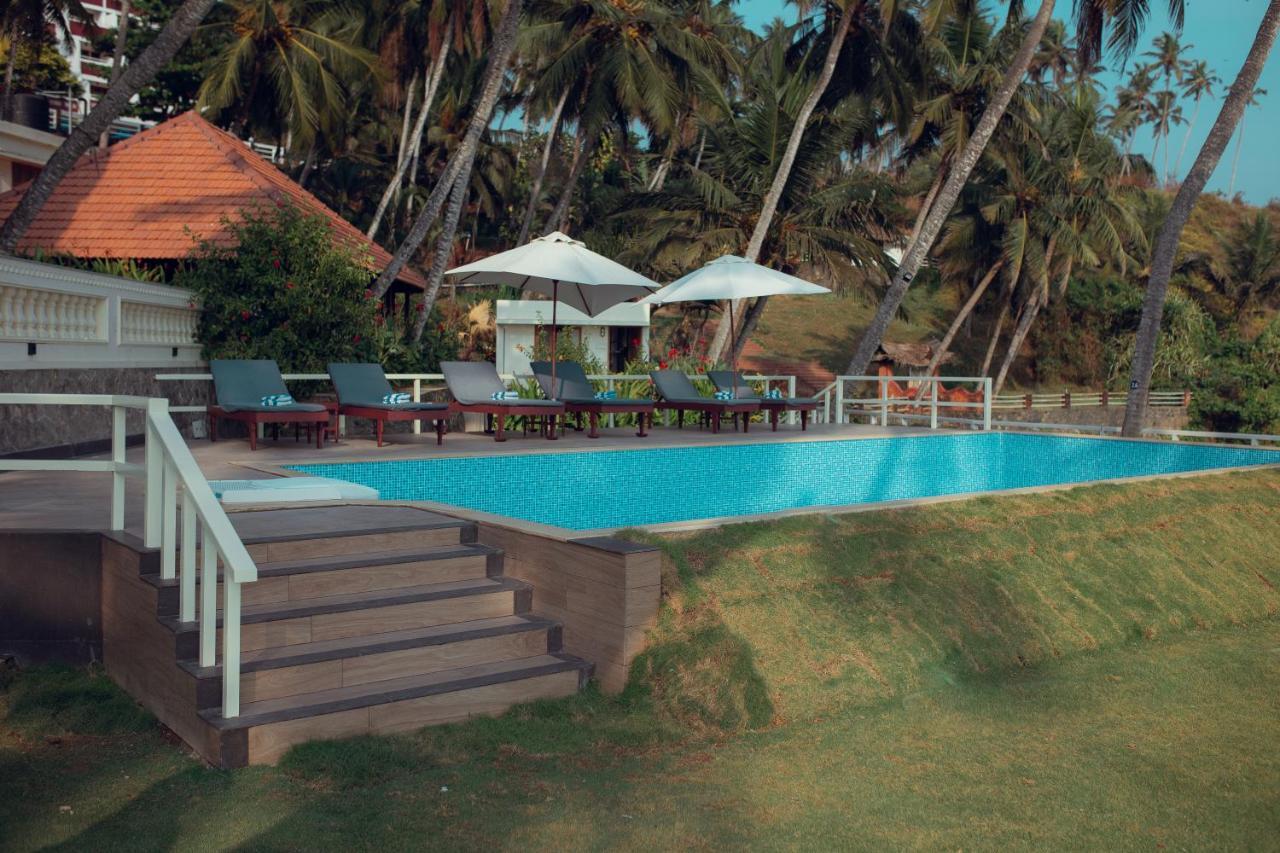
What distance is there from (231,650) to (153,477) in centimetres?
117

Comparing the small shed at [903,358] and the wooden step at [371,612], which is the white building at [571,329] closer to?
the small shed at [903,358]

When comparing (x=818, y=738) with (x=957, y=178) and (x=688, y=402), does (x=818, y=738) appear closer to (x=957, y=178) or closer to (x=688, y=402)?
(x=688, y=402)

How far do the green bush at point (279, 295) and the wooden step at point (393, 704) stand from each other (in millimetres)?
8922

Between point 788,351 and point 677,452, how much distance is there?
3500 cm

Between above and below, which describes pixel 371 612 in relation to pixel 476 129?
below

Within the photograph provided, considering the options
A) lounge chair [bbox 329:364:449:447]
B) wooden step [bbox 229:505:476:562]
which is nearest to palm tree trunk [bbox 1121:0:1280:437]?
lounge chair [bbox 329:364:449:447]

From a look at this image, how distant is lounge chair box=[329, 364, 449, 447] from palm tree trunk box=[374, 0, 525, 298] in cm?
616

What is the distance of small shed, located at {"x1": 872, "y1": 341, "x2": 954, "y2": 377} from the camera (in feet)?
133

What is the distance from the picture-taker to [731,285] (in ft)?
47.2

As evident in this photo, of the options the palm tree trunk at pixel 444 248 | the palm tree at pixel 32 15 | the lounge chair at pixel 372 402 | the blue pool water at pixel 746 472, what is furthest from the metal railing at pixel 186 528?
the palm tree at pixel 32 15

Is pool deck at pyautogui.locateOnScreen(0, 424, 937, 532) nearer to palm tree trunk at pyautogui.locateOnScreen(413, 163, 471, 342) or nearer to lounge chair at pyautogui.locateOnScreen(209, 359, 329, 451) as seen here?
lounge chair at pyautogui.locateOnScreen(209, 359, 329, 451)

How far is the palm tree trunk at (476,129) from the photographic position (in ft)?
55.2

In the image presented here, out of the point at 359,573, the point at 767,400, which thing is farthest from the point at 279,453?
the point at 767,400

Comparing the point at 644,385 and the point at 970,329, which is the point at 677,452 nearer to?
the point at 644,385
